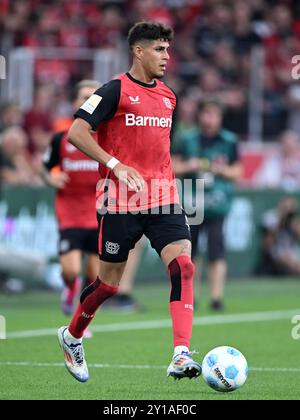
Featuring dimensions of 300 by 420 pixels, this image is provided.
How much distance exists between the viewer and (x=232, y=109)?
21.2 meters

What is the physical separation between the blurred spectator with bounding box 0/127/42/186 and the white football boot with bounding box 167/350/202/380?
936 cm

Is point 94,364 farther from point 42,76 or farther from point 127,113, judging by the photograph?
point 42,76

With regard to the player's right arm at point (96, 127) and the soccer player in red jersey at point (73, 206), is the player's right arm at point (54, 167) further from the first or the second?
the player's right arm at point (96, 127)

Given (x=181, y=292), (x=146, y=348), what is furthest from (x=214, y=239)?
(x=181, y=292)

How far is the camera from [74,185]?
42.3 feet

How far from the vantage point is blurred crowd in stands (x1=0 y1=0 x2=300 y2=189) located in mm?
20328

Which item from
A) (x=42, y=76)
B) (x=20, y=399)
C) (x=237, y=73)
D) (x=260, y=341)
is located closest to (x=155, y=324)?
(x=260, y=341)

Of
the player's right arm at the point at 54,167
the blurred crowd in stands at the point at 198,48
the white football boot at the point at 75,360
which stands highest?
the blurred crowd in stands at the point at 198,48

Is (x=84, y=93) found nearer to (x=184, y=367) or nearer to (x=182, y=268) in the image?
(x=182, y=268)

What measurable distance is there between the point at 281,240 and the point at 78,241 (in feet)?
24.0

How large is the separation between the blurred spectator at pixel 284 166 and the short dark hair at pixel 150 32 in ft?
38.1

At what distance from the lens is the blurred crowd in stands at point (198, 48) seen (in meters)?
20.3

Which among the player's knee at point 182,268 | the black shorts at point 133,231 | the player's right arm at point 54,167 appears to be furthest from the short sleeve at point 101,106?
the player's right arm at point 54,167

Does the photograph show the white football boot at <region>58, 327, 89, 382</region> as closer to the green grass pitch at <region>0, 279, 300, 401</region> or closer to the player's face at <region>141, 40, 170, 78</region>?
the green grass pitch at <region>0, 279, 300, 401</region>
